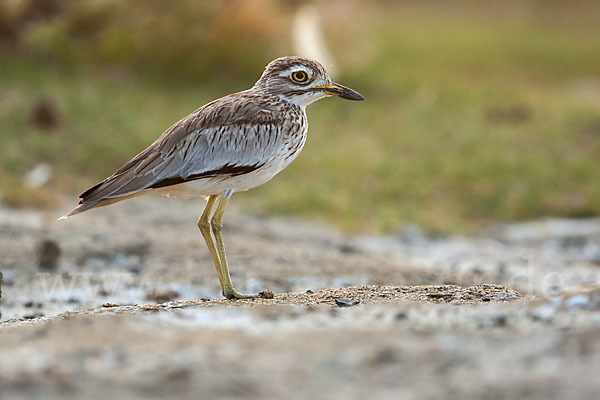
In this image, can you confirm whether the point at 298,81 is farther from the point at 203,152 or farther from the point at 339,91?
the point at 203,152

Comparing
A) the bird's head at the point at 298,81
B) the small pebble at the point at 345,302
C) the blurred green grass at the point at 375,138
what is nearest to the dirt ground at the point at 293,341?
the small pebble at the point at 345,302

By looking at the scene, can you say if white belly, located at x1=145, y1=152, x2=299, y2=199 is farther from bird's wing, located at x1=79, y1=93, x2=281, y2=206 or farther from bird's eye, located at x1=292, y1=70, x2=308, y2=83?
bird's eye, located at x1=292, y1=70, x2=308, y2=83

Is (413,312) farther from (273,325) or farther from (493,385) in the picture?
(493,385)

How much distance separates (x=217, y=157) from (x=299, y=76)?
2.54 ft

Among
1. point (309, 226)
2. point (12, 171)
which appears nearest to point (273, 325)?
point (309, 226)

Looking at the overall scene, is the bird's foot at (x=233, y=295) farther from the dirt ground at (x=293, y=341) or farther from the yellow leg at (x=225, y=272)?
the dirt ground at (x=293, y=341)

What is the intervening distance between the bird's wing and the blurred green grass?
3867 mm

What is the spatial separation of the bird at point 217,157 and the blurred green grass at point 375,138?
3770 millimetres

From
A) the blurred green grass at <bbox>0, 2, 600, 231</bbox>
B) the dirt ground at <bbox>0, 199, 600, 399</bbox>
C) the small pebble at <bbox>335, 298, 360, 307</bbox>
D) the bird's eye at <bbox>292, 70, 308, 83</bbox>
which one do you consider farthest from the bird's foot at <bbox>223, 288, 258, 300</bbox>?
the blurred green grass at <bbox>0, 2, 600, 231</bbox>

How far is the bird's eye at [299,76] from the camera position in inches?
211

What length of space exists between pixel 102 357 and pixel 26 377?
267mm

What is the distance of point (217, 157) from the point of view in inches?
195

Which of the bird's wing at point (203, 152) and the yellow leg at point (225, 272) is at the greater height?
the bird's wing at point (203, 152)

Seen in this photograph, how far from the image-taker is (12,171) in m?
9.55
